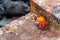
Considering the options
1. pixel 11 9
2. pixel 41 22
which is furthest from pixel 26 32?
pixel 11 9

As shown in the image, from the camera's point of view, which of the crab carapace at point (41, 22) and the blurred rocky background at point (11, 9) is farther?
the blurred rocky background at point (11, 9)

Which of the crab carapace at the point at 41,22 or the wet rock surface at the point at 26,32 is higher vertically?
the crab carapace at the point at 41,22

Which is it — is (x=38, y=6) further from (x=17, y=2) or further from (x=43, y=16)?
(x=17, y=2)

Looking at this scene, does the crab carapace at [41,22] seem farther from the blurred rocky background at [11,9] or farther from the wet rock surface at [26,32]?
the blurred rocky background at [11,9]

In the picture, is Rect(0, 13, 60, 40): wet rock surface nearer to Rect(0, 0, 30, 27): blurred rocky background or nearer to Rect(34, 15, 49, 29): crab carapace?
Rect(34, 15, 49, 29): crab carapace

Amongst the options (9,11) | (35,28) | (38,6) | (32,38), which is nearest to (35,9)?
(38,6)

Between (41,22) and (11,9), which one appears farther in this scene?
(11,9)

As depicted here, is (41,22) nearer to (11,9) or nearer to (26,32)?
(26,32)

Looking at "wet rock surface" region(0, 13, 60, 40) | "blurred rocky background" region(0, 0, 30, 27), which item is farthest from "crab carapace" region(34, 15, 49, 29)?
"blurred rocky background" region(0, 0, 30, 27)

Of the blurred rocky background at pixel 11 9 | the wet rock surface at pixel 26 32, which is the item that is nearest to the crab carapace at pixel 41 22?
the wet rock surface at pixel 26 32
